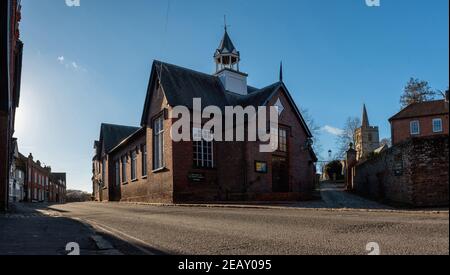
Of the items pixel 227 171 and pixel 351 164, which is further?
pixel 351 164

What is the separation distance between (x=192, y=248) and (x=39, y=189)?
278 ft

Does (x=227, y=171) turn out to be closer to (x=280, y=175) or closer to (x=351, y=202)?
(x=280, y=175)

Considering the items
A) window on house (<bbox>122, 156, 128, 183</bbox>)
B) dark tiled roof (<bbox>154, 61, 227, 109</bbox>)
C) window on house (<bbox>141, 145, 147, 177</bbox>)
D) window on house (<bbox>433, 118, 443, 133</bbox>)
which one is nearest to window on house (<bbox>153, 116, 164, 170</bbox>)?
dark tiled roof (<bbox>154, 61, 227, 109</bbox>)

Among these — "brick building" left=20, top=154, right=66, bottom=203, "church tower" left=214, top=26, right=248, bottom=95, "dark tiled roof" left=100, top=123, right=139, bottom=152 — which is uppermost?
"church tower" left=214, top=26, right=248, bottom=95

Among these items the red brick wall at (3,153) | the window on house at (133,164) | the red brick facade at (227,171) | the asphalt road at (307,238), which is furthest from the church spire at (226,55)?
the asphalt road at (307,238)

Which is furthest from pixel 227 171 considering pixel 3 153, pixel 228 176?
pixel 3 153

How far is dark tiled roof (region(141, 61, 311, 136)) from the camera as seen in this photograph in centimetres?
2755

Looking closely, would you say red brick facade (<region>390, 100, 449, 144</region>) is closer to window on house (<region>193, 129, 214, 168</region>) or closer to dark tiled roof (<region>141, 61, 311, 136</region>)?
dark tiled roof (<region>141, 61, 311, 136</region>)

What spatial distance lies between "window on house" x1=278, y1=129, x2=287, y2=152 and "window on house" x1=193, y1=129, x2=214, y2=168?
491 cm

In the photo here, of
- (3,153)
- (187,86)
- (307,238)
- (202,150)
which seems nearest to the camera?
(307,238)

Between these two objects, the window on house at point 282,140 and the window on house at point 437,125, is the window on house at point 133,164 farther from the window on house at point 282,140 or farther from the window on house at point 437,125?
the window on house at point 437,125

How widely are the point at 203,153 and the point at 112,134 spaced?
26.7 metres

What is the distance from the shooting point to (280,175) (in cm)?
2941
